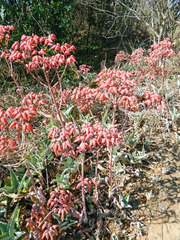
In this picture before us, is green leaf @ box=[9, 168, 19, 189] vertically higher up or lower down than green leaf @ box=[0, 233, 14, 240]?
higher up

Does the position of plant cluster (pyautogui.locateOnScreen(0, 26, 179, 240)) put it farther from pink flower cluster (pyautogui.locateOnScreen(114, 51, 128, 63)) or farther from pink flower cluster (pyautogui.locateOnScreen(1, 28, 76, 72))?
pink flower cluster (pyautogui.locateOnScreen(114, 51, 128, 63))

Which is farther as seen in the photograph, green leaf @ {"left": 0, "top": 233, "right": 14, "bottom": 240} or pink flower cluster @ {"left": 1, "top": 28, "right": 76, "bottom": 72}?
pink flower cluster @ {"left": 1, "top": 28, "right": 76, "bottom": 72}

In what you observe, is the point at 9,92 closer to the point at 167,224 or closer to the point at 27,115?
the point at 27,115

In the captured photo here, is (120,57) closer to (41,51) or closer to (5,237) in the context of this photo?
(41,51)

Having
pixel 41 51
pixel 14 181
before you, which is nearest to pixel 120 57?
pixel 41 51

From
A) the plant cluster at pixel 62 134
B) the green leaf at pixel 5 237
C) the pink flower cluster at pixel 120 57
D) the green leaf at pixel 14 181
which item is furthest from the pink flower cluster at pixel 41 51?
the pink flower cluster at pixel 120 57

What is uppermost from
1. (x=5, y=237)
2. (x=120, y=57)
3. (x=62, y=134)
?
(x=120, y=57)

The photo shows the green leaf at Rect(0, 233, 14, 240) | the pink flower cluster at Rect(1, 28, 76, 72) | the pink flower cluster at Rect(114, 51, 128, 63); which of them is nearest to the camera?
the green leaf at Rect(0, 233, 14, 240)

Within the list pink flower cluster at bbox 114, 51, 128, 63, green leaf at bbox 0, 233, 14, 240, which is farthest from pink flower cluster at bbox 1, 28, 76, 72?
pink flower cluster at bbox 114, 51, 128, 63

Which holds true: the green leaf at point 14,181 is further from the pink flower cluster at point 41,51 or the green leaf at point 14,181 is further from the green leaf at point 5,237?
the pink flower cluster at point 41,51

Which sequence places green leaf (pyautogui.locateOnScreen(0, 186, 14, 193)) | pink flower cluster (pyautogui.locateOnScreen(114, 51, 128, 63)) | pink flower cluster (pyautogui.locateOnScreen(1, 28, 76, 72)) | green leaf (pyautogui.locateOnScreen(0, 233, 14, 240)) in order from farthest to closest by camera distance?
pink flower cluster (pyautogui.locateOnScreen(114, 51, 128, 63))
green leaf (pyautogui.locateOnScreen(0, 186, 14, 193))
pink flower cluster (pyautogui.locateOnScreen(1, 28, 76, 72))
green leaf (pyautogui.locateOnScreen(0, 233, 14, 240))

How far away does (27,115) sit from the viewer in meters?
1.42

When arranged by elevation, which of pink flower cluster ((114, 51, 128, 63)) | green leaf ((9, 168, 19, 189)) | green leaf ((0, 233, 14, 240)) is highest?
pink flower cluster ((114, 51, 128, 63))

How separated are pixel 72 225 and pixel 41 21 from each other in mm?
4822
